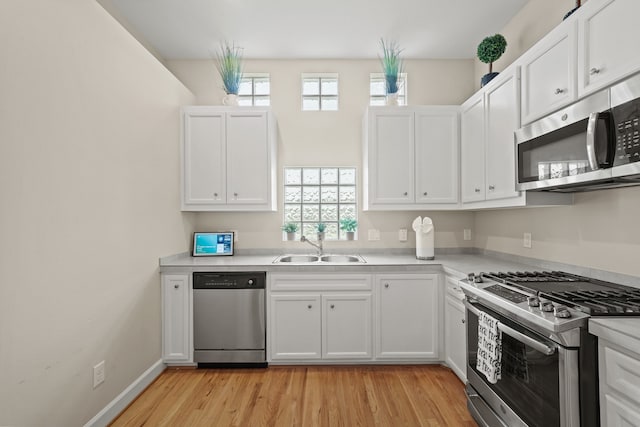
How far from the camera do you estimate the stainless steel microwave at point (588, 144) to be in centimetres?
138

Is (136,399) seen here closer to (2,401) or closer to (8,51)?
(2,401)

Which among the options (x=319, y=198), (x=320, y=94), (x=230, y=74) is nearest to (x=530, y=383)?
(x=319, y=198)

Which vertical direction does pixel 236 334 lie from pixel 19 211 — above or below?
below

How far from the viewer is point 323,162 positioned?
3592mm

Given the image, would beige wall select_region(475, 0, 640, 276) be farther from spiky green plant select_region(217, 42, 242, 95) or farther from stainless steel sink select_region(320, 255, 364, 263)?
spiky green plant select_region(217, 42, 242, 95)

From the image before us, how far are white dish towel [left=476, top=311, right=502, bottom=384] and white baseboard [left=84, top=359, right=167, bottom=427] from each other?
92.1 inches

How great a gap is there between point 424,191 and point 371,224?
0.68 metres

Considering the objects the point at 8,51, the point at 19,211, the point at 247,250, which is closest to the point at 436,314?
the point at 247,250

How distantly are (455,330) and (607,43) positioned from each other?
2.07 meters

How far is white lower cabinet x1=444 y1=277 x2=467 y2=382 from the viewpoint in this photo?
2.50m

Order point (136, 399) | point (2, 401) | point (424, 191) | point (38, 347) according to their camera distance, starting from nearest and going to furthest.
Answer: point (2, 401)
point (38, 347)
point (136, 399)
point (424, 191)

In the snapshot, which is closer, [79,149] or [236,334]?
[79,149]

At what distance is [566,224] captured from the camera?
2275 mm

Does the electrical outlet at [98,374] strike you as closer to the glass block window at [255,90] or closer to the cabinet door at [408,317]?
the cabinet door at [408,317]
